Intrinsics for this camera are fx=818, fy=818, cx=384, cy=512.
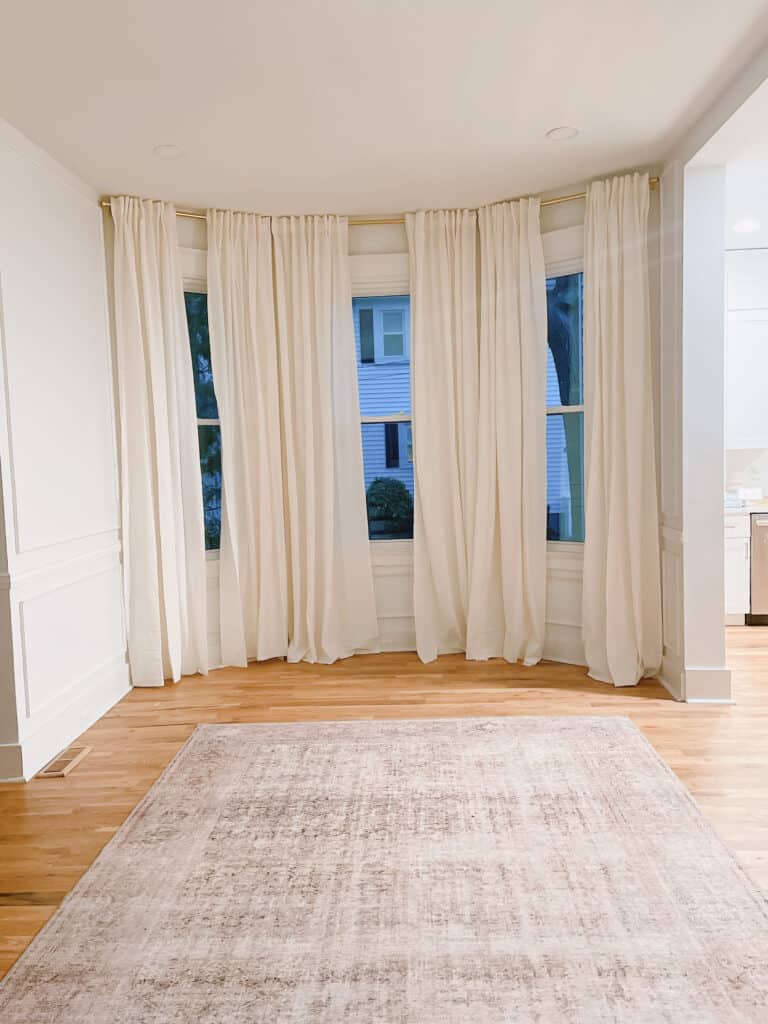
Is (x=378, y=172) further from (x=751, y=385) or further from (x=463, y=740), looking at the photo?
(x=751, y=385)

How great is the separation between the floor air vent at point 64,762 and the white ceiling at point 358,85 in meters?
→ 2.78

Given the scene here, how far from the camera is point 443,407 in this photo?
511cm

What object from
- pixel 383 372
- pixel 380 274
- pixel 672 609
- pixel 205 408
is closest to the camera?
pixel 672 609

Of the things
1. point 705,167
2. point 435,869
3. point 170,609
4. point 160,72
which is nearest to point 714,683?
point 435,869

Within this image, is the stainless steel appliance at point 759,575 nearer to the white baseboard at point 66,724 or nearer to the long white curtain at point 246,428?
the long white curtain at point 246,428

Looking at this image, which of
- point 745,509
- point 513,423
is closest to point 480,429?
point 513,423

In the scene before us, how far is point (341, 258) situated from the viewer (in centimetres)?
507

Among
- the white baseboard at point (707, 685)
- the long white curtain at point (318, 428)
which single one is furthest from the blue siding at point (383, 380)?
the white baseboard at point (707, 685)

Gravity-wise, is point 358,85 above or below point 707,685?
above

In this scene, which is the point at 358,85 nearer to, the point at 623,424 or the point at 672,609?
the point at 623,424

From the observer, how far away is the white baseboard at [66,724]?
136 inches

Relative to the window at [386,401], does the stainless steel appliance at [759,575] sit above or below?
below

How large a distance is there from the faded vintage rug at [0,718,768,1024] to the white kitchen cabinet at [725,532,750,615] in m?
2.79

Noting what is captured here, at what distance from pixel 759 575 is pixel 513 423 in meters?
2.30
